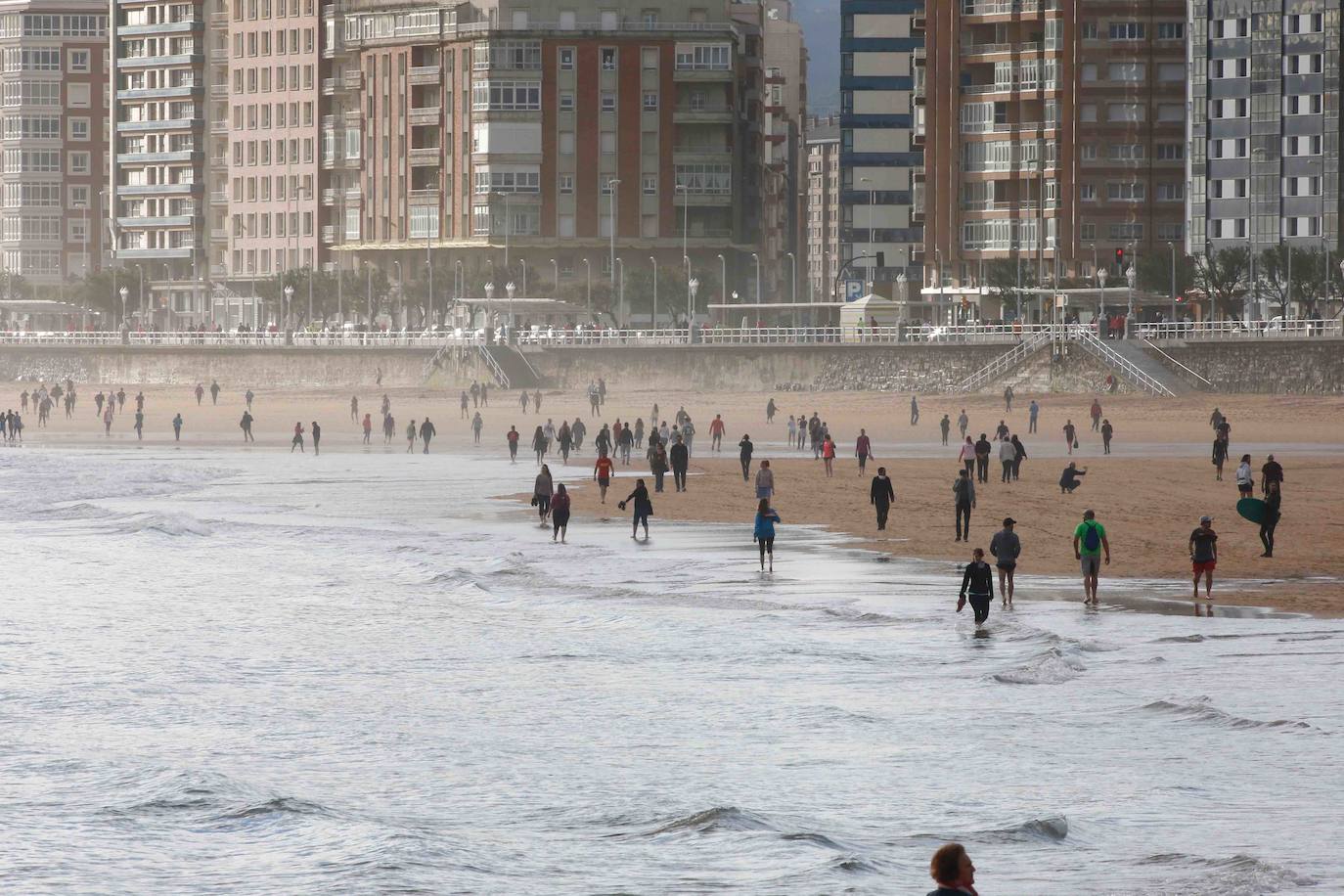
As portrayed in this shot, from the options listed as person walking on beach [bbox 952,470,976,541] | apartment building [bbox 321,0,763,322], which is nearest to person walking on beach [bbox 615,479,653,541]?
person walking on beach [bbox 952,470,976,541]

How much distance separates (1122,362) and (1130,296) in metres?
12.4

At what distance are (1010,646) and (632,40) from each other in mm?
111689

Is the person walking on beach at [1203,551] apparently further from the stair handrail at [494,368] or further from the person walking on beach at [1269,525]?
the stair handrail at [494,368]

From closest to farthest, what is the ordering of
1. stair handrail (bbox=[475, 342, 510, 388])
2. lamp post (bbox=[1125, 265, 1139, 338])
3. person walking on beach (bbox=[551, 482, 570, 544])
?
person walking on beach (bbox=[551, 482, 570, 544])
lamp post (bbox=[1125, 265, 1139, 338])
stair handrail (bbox=[475, 342, 510, 388])

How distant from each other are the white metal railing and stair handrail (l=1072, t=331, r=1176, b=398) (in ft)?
10.3

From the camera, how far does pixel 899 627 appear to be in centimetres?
2811

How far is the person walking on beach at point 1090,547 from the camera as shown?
93.7 feet

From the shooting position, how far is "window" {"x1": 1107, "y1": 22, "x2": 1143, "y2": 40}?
11919 centimetres

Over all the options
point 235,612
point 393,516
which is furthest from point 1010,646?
point 393,516

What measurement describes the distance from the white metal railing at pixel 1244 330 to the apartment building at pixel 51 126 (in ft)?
364

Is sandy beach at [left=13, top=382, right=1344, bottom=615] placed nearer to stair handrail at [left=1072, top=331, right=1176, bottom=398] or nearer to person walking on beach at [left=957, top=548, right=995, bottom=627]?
stair handrail at [left=1072, top=331, right=1176, bottom=398]

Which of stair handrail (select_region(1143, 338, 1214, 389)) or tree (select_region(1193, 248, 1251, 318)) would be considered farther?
tree (select_region(1193, 248, 1251, 318))

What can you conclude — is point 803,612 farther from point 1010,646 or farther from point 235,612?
point 235,612

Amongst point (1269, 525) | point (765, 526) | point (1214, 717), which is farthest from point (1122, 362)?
point (1214, 717)
